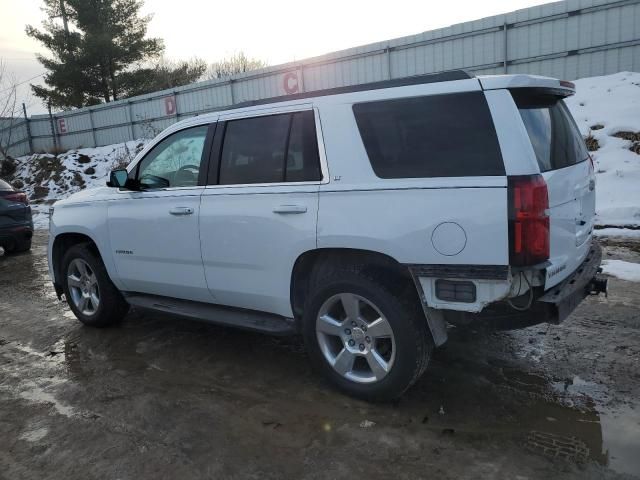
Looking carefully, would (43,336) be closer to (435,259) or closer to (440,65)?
(435,259)

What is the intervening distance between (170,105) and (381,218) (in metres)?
21.4

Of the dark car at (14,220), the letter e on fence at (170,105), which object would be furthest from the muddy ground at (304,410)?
the letter e on fence at (170,105)

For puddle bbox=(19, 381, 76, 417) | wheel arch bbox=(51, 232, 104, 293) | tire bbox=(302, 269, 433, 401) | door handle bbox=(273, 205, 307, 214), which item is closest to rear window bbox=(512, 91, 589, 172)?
tire bbox=(302, 269, 433, 401)

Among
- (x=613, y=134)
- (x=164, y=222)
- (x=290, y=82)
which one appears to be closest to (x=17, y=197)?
(x=164, y=222)

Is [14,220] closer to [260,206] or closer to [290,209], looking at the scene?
[260,206]

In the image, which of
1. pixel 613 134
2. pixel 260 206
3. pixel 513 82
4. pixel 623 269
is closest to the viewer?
pixel 513 82

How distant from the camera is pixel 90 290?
521 centimetres

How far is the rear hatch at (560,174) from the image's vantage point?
2.98 metres

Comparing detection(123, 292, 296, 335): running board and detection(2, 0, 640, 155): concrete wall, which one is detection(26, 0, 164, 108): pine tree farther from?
detection(123, 292, 296, 335): running board

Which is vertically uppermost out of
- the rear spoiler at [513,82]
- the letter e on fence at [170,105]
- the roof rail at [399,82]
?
the letter e on fence at [170,105]

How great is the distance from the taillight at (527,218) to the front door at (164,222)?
234cm

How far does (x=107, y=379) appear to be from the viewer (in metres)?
4.01

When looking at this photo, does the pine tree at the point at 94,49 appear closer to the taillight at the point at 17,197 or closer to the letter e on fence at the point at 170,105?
the letter e on fence at the point at 170,105

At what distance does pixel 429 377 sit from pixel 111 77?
3222 centimetres
